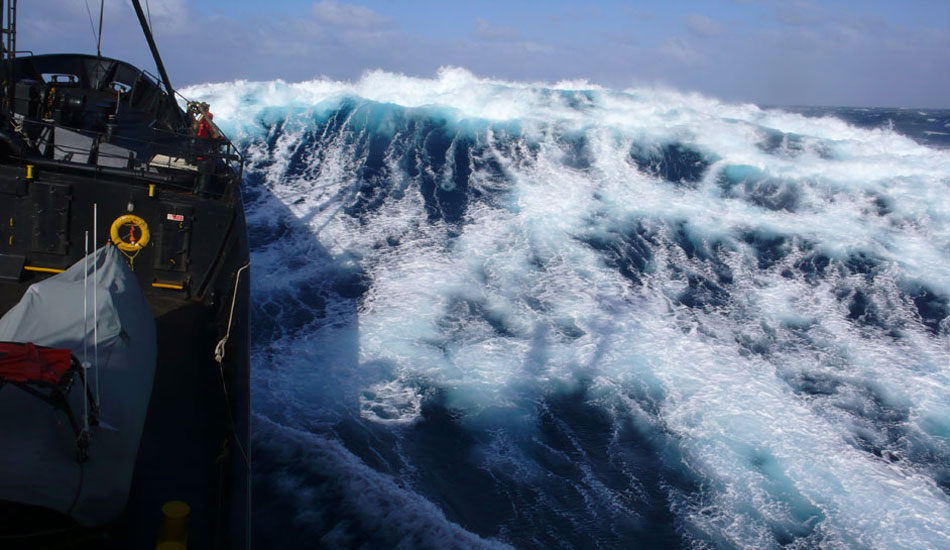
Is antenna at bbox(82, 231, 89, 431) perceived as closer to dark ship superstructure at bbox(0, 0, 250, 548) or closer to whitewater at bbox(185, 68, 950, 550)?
dark ship superstructure at bbox(0, 0, 250, 548)

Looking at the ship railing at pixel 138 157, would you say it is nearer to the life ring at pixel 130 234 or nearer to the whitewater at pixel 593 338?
the life ring at pixel 130 234

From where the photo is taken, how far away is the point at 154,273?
774 centimetres

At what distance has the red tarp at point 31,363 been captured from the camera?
3.83 meters

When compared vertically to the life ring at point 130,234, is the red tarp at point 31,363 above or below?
below

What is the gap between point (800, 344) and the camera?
10633 mm

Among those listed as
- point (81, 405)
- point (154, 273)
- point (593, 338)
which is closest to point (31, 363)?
point (81, 405)

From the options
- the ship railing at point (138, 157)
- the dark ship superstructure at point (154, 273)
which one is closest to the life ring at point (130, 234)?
the dark ship superstructure at point (154, 273)

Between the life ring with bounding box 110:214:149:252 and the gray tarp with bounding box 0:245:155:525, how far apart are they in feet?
5.99

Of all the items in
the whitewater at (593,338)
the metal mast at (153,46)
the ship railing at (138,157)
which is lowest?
the whitewater at (593,338)

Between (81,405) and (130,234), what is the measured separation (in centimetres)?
412

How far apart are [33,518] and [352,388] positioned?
16.1ft

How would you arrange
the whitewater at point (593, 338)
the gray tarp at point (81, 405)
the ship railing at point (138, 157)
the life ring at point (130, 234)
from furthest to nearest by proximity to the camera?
the ship railing at point (138, 157), the life ring at point (130, 234), the whitewater at point (593, 338), the gray tarp at point (81, 405)

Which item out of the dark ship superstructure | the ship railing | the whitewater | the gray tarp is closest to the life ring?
the dark ship superstructure

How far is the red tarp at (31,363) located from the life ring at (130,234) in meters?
3.72
